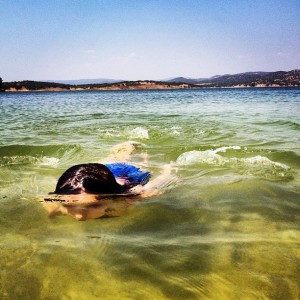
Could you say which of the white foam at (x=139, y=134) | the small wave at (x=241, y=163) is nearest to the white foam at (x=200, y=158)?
the small wave at (x=241, y=163)

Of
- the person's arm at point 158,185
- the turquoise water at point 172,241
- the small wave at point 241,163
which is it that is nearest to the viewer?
the turquoise water at point 172,241

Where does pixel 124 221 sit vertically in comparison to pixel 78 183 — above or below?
below

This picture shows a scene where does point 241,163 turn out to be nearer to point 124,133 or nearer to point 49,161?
point 49,161

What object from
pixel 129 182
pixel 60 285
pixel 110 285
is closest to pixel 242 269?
pixel 110 285

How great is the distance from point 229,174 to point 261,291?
2956 millimetres

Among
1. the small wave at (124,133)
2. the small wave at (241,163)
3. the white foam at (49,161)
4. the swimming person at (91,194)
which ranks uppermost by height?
the swimming person at (91,194)

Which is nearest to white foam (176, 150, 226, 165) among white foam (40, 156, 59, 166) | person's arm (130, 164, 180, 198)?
person's arm (130, 164, 180, 198)

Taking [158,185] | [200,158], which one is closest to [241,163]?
[200,158]

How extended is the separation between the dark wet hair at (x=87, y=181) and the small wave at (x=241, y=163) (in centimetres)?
235

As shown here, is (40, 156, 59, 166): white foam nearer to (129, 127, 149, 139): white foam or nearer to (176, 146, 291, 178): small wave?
(176, 146, 291, 178): small wave

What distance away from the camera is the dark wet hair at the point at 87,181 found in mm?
3525

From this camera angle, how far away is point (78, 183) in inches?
140

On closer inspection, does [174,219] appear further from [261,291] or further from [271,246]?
[261,291]

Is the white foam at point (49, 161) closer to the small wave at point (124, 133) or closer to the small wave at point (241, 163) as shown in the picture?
the small wave at point (241, 163)
